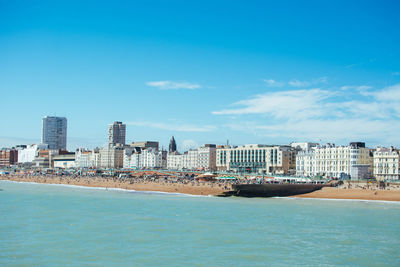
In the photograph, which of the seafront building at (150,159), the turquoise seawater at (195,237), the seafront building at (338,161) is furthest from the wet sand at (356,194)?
the seafront building at (150,159)

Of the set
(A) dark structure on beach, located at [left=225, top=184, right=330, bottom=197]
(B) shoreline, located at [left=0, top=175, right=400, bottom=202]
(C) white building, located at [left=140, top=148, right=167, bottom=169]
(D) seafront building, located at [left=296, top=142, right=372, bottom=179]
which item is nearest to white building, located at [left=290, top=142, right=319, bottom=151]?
(D) seafront building, located at [left=296, top=142, right=372, bottom=179]

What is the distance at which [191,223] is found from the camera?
136ft

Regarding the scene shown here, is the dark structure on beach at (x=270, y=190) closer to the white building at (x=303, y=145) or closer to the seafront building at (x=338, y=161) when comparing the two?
the seafront building at (x=338, y=161)

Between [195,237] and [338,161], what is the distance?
81324 millimetres

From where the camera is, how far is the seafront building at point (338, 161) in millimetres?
99475

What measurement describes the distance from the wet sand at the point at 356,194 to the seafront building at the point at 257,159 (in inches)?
2051

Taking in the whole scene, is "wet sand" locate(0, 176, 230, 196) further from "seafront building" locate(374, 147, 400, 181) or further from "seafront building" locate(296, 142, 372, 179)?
"seafront building" locate(374, 147, 400, 181)

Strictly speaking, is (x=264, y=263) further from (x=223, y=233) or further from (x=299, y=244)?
(x=223, y=233)

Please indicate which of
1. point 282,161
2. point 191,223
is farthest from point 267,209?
point 282,161

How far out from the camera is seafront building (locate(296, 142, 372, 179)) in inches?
3916

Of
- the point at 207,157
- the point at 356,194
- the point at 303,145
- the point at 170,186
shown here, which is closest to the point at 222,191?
the point at 170,186

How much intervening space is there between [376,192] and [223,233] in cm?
4377

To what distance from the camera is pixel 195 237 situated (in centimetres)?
3456

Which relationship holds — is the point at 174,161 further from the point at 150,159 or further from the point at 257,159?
the point at 257,159
